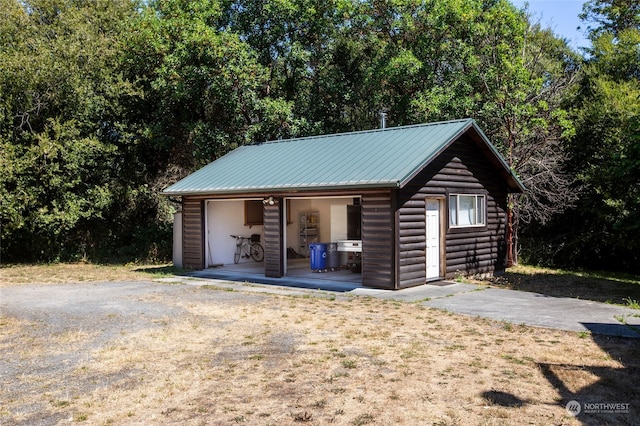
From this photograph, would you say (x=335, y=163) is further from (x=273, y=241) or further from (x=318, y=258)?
(x=318, y=258)

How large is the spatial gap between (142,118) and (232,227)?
23.2 ft

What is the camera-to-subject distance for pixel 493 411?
198 inches

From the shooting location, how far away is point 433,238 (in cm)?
1390

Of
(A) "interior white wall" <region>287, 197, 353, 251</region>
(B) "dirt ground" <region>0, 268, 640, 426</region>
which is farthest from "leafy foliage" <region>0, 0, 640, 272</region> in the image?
(B) "dirt ground" <region>0, 268, 640, 426</region>

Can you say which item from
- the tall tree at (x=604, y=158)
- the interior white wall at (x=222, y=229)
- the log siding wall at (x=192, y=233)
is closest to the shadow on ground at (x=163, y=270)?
the log siding wall at (x=192, y=233)

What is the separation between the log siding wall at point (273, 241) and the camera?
14.6m

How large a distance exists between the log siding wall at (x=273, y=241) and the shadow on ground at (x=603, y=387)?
28.7ft

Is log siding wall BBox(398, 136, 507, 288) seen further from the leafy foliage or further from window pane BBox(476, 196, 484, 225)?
the leafy foliage

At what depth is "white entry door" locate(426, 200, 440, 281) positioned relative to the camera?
13.7 meters

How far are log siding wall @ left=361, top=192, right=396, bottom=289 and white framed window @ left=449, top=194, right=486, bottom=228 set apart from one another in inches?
105

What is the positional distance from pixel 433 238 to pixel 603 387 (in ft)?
27.0

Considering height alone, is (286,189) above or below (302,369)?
above

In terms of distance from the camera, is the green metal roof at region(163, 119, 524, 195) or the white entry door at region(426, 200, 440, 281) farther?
the white entry door at region(426, 200, 440, 281)

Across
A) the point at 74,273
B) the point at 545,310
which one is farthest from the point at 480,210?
the point at 74,273
